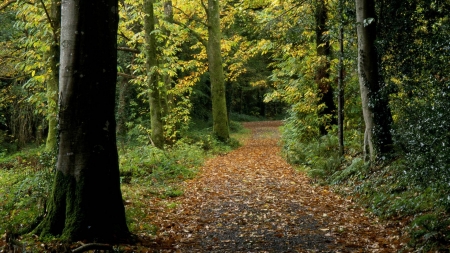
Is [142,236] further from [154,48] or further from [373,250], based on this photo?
[154,48]

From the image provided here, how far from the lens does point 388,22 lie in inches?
366

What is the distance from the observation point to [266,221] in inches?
281

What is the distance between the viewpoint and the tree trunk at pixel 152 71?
1330 centimetres

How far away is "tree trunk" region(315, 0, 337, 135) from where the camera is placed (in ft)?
47.2

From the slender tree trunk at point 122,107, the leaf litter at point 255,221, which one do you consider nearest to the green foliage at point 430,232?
the leaf litter at point 255,221

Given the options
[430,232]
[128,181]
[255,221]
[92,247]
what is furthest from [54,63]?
[430,232]

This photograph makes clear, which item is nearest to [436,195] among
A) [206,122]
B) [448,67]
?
[448,67]

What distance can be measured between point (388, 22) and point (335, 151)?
449cm

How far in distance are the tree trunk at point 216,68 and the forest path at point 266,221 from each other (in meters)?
9.33

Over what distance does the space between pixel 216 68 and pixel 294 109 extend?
638 centimetres

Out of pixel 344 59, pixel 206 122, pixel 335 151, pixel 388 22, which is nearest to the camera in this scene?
pixel 388 22

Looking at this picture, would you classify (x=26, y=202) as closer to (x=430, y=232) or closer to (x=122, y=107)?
(x=430, y=232)

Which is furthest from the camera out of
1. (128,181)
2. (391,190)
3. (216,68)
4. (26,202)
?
(216,68)

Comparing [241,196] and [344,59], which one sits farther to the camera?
[344,59]
